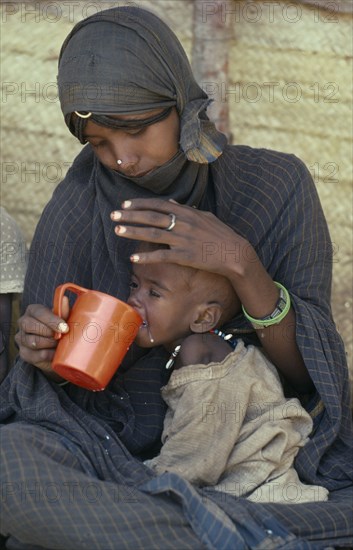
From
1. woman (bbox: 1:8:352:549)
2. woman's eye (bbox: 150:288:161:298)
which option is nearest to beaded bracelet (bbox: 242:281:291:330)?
woman (bbox: 1:8:352:549)

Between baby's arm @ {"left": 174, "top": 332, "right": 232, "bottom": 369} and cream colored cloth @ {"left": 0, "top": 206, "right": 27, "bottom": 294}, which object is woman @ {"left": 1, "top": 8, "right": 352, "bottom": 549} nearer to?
baby's arm @ {"left": 174, "top": 332, "right": 232, "bottom": 369}

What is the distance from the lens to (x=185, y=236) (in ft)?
8.42

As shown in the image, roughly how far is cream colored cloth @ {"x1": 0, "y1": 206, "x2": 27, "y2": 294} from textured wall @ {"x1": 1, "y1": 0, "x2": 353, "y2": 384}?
27.5 inches

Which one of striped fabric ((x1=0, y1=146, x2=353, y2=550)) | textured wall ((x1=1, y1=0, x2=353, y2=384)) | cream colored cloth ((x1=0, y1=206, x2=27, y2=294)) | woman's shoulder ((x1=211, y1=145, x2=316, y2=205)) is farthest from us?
textured wall ((x1=1, y1=0, x2=353, y2=384))

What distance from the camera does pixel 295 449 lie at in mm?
2789

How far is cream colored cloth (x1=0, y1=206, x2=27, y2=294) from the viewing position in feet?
11.4

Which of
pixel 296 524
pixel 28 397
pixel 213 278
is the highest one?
pixel 213 278

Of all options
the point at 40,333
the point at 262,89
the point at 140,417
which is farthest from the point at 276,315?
the point at 262,89

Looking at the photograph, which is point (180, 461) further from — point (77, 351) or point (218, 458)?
point (77, 351)

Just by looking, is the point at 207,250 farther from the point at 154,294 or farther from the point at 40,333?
the point at 40,333

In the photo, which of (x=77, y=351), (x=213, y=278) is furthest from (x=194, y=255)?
(x=77, y=351)

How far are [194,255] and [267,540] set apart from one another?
0.70 metres

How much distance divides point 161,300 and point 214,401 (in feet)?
0.96

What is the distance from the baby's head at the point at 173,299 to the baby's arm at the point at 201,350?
0.08 ft
